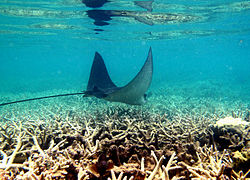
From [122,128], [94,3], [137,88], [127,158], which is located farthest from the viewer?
[94,3]

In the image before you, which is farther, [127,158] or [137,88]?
[137,88]

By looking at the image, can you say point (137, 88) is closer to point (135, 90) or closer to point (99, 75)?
point (135, 90)

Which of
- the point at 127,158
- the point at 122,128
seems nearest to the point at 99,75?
the point at 122,128

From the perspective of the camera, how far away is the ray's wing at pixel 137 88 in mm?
4973

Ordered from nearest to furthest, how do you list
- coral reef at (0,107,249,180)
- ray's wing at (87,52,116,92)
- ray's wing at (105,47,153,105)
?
coral reef at (0,107,249,180)
ray's wing at (105,47,153,105)
ray's wing at (87,52,116,92)

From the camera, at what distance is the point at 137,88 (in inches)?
205

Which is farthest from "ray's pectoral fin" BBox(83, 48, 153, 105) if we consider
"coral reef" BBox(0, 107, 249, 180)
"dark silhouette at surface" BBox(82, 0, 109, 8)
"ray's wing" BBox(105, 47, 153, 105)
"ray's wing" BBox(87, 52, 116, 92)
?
"dark silhouette at surface" BBox(82, 0, 109, 8)

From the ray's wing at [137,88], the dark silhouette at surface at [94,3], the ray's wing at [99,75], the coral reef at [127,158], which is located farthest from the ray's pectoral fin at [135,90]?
the dark silhouette at surface at [94,3]

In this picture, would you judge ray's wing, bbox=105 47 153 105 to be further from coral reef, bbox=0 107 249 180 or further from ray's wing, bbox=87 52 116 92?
ray's wing, bbox=87 52 116 92

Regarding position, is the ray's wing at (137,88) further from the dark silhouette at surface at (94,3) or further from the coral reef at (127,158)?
the dark silhouette at surface at (94,3)

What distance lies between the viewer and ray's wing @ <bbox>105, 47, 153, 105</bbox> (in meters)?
4.97

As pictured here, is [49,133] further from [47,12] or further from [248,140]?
[47,12]

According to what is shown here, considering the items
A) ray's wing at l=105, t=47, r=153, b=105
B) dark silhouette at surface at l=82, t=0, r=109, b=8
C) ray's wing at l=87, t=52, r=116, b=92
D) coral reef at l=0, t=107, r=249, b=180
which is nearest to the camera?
coral reef at l=0, t=107, r=249, b=180

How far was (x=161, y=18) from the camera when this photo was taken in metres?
15.5
